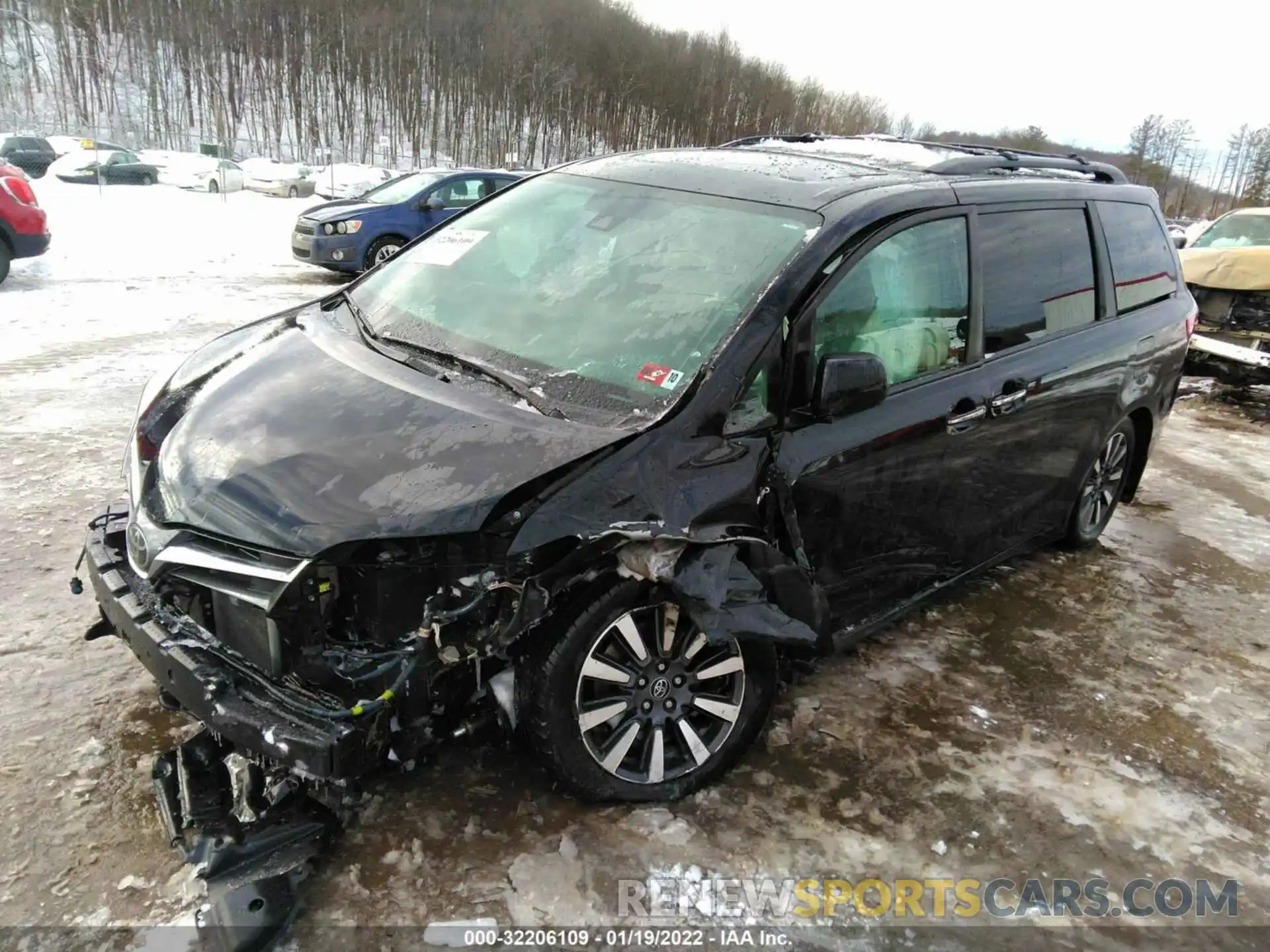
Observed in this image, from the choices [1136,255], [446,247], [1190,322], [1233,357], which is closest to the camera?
[446,247]

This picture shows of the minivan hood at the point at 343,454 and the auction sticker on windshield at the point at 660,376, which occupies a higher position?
the auction sticker on windshield at the point at 660,376

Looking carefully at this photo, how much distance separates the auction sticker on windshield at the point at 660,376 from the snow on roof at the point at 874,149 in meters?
1.65

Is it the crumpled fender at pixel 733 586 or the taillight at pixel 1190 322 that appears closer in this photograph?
the crumpled fender at pixel 733 586

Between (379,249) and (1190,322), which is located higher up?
(1190,322)

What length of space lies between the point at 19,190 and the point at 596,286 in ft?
32.4

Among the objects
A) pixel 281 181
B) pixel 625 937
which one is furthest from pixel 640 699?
pixel 281 181

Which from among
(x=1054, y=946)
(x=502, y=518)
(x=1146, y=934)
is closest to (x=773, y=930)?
(x=1054, y=946)

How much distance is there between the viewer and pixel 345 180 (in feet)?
97.0

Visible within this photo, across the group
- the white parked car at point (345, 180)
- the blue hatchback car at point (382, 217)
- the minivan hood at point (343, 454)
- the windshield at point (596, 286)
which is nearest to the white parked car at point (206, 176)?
the white parked car at point (345, 180)

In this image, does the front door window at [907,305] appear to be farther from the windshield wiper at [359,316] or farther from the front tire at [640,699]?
the windshield wiper at [359,316]

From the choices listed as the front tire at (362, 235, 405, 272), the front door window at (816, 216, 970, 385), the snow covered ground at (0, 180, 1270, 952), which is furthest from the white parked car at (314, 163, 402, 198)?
the front door window at (816, 216, 970, 385)

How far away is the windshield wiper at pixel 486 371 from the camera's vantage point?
2600mm

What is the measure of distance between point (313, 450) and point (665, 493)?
3.28 feet

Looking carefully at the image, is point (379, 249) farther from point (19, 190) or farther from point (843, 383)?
point (843, 383)
